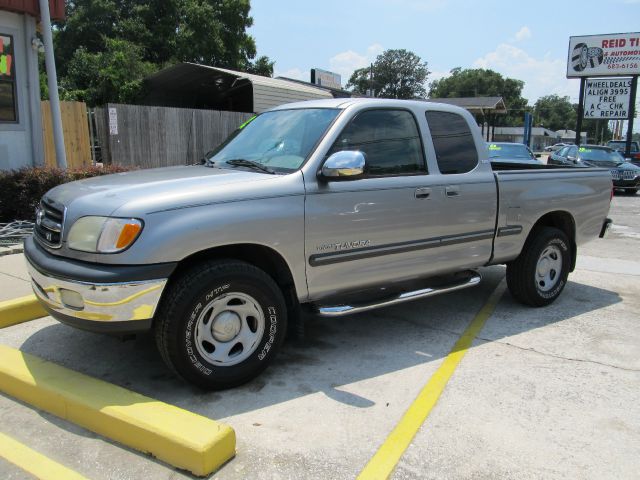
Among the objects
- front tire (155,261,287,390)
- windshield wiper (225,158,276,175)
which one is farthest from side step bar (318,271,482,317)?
windshield wiper (225,158,276,175)

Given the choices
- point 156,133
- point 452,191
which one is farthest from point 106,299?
point 156,133

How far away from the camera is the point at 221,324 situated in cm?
353

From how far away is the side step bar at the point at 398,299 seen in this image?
3938mm

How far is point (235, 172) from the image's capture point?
3.92 m

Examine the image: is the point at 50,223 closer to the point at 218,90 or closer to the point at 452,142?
the point at 452,142

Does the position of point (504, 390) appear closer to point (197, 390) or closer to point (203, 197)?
point (197, 390)

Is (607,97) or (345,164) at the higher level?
(607,97)

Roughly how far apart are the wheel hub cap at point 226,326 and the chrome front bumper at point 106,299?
43cm

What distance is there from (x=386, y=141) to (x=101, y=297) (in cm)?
243

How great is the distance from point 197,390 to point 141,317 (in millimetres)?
740

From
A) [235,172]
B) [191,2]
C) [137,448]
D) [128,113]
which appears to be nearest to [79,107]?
[128,113]

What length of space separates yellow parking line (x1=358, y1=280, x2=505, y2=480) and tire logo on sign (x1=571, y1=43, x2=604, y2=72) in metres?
24.9

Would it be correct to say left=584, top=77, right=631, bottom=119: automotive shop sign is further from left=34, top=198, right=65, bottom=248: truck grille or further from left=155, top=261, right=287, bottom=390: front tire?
left=34, top=198, right=65, bottom=248: truck grille

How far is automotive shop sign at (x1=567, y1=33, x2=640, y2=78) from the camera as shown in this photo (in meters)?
24.7
